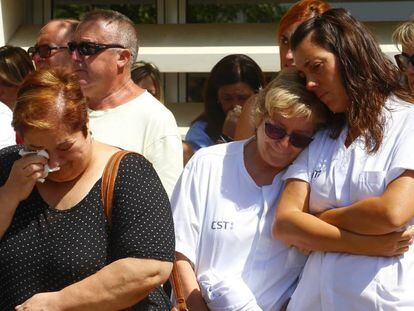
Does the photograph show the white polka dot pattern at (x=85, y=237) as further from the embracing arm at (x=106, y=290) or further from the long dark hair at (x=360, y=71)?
the long dark hair at (x=360, y=71)

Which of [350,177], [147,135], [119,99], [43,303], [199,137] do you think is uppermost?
[350,177]

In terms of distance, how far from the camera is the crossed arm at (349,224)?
123 inches

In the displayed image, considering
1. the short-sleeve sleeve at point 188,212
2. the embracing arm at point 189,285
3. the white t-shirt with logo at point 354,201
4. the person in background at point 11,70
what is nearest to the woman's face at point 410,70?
the white t-shirt with logo at point 354,201

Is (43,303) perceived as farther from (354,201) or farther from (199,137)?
(199,137)

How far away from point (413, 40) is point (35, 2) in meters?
3.50

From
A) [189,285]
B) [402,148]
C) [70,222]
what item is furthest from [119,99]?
[402,148]

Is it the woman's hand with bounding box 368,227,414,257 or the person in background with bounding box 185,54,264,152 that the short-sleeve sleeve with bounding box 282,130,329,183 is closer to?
the woman's hand with bounding box 368,227,414,257

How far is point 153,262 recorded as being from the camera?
300 centimetres

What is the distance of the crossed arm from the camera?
3121mm

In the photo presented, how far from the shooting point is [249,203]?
11.3 ft

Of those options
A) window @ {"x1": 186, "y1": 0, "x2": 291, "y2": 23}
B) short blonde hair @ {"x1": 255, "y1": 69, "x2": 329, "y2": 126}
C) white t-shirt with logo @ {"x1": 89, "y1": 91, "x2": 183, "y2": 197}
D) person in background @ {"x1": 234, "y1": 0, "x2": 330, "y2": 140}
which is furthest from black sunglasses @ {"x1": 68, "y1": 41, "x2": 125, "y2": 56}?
window @ {"x1": 186, "y1": 0, "x2": 291, "y2": 23}

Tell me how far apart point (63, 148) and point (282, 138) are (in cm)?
83

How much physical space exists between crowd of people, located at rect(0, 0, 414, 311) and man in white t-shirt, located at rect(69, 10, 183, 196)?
0.50 m

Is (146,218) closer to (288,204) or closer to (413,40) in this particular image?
(288,204)
